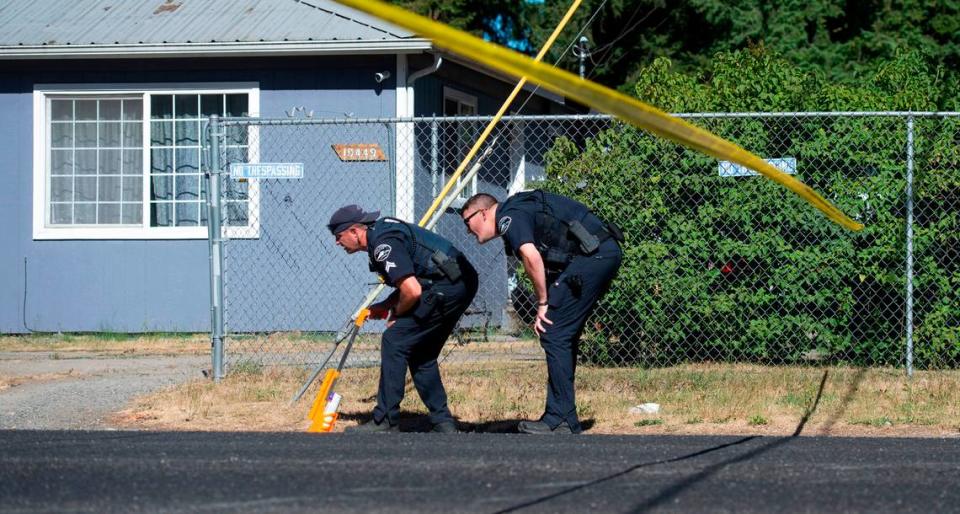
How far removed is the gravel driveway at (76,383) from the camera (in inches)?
363

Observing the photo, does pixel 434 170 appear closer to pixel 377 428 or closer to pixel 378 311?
pixel 378 311

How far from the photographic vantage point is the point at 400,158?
1368cm

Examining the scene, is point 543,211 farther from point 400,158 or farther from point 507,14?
point 507,14

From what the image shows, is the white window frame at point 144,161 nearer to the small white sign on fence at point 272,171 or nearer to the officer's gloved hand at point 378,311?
the small white sign on fence at point 272,171

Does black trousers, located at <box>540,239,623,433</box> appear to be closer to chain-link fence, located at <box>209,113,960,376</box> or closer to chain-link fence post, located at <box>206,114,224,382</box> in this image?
chain-link fence, located at <box>209,113,960,376</box>

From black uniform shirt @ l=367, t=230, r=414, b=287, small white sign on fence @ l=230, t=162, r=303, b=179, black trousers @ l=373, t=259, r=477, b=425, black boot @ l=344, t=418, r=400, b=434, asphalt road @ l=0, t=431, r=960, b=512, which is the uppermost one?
small white sign on fence @ l=230, t=162, r=303, b=179

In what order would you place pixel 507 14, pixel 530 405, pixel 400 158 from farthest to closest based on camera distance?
pixel 507 14 → pixel 400 158 → pixel 530 405

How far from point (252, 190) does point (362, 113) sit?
1.42 metres

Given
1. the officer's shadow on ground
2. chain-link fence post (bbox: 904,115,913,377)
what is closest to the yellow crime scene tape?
the officer's shadow on ground

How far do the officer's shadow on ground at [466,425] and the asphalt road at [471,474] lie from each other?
1393 millimetres

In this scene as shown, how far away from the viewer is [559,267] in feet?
26.8

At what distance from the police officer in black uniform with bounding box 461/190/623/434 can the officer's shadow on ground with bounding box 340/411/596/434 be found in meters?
0.83

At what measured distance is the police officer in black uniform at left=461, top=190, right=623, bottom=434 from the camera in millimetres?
8047

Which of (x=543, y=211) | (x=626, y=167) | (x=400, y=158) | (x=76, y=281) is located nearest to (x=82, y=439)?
(x=543, y=211)
